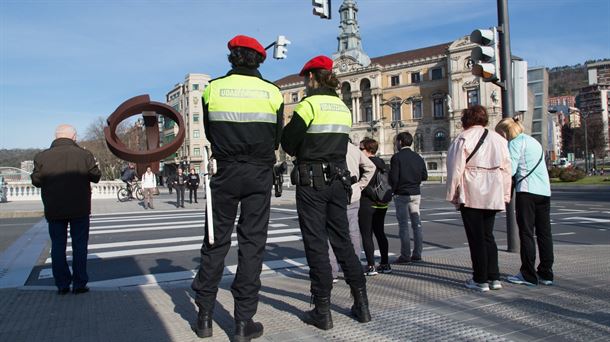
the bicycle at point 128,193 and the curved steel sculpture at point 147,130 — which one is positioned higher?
the curved steel sculpture at point 147,130

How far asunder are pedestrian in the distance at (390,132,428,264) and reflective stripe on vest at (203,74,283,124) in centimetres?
370

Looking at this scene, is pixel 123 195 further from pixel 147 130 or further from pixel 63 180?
pixel 63 180

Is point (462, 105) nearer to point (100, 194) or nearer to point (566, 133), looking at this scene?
point (566, 133)

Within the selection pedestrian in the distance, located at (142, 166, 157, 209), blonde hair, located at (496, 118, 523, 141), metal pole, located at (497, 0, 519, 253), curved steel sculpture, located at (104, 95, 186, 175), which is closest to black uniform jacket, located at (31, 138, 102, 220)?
curved steel sculpture, located at (104, 95, 186, 175)

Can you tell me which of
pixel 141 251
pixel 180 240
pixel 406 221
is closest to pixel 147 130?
pixel 141 251

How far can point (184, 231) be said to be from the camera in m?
11.4

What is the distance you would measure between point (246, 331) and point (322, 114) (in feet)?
6.10

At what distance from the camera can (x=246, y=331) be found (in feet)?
11.0

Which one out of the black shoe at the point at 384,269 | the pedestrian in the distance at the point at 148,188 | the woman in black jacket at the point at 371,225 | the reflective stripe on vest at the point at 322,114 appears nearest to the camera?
the reflective stripe on vest at the point at 322,114

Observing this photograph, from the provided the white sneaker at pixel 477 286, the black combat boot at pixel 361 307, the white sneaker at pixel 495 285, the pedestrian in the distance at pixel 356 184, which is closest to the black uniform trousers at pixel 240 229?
the black combat boot at pixel 361 307

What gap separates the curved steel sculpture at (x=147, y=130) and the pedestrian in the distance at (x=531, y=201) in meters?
4.76

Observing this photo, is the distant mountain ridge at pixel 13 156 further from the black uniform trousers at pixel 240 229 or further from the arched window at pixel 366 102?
the black uniform trousers at pixel 240 229

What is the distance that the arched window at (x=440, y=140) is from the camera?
74.9m

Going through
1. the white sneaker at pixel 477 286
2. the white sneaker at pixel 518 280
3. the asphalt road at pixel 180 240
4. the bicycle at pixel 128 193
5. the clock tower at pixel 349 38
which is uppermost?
the clock tower at pixel 349 38
